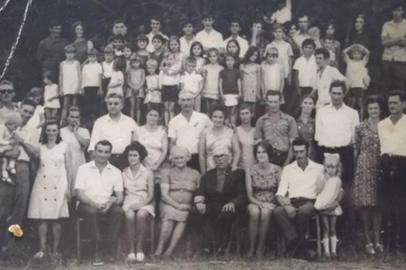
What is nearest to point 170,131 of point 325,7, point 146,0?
point 146,0

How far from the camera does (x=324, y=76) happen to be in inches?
296

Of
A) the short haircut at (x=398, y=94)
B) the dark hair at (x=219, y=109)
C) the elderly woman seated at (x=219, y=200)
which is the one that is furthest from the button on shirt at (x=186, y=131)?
the short haircut at (x=398, y=94)

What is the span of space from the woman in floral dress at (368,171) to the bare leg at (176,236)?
159 cm

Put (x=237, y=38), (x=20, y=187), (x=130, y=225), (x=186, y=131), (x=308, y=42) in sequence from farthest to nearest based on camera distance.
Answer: (x=308, y=42)
(x=237, y=38)
(x=186, y=131)
(x=20, y=187)
(x=130, y=225)

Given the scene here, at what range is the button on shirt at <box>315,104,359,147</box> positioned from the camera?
721 centimetres

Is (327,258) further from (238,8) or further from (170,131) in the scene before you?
(238,8)

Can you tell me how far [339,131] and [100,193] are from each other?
227 centimetres

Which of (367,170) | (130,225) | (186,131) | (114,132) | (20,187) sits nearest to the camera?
(130,225)

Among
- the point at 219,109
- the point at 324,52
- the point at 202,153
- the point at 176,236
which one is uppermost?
the point at 324,52

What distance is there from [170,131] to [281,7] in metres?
1.55

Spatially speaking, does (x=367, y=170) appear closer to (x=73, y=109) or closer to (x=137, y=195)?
(x=137, y=195)

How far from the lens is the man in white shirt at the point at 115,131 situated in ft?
23.6

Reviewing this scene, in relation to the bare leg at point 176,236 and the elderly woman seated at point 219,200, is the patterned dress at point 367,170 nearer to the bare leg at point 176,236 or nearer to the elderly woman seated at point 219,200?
the elderly woman seated at point 219,200

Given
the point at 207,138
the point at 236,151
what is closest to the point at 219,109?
the point at 207,138
